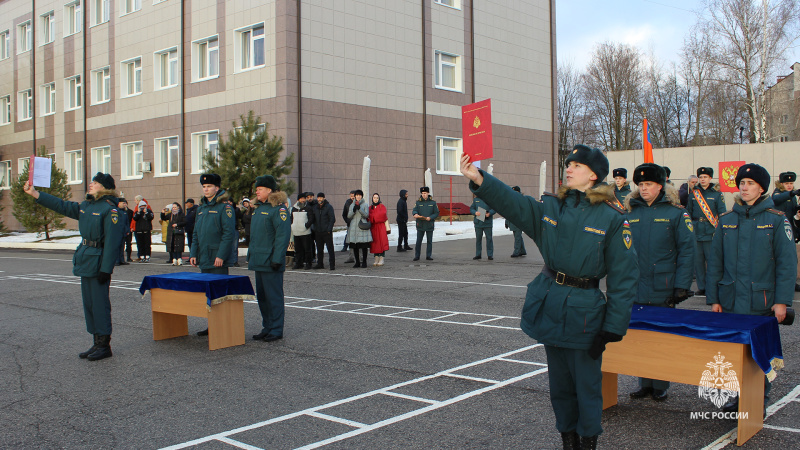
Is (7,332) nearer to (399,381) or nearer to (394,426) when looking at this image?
(399,381)

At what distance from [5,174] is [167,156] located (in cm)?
1865

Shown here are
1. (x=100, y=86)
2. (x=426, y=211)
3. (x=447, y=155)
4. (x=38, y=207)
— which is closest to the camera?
(x=426, y=211)

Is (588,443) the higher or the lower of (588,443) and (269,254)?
the lower

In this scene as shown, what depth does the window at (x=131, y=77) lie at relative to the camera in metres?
32.6

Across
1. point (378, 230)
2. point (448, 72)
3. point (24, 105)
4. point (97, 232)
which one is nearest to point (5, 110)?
point (24, 105)

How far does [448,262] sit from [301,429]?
13.0m

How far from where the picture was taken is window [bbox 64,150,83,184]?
36.4m

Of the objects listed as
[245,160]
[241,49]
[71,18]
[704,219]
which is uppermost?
[71,18]

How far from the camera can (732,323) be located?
4.79 metres

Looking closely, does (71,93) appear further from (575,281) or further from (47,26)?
(575,281)

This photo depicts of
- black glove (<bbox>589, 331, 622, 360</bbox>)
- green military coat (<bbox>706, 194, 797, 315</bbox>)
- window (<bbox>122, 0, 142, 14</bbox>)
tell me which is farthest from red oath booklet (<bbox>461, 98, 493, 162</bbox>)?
window (<bbox>122, 0, 142, 14</bbox>)

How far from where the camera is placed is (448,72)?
1289 inches

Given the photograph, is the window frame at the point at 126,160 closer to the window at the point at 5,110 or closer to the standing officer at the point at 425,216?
the window at the point at 5,110

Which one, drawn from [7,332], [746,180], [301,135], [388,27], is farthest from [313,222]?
[388,27]
